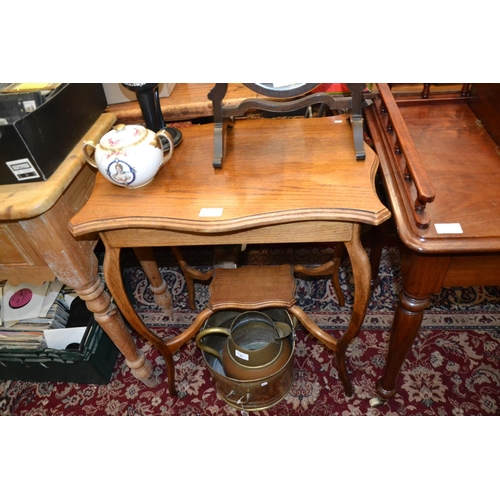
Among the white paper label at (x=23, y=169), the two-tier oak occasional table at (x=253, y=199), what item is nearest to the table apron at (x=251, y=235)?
the two-tier oak occasional table at (x=253, y=199)

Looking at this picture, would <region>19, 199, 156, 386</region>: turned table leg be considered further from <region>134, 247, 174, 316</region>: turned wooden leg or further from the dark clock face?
the dark clock face

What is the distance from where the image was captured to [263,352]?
1.13 meters

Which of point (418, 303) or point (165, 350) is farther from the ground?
point (418, 303)

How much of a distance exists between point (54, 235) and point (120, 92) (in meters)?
0.58

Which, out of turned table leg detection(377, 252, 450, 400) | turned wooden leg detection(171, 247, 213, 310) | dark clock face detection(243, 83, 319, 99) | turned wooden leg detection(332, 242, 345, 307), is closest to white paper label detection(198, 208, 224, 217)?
dark clock face detection(243, 83, 319, 99)

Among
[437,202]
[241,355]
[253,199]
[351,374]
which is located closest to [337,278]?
[351,374]

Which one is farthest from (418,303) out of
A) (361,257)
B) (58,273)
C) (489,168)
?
(58,273)

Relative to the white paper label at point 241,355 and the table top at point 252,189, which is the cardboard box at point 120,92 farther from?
the white paper label at point 241,355

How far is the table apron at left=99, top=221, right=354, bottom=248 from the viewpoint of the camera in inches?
32.8

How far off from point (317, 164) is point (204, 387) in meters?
0.88

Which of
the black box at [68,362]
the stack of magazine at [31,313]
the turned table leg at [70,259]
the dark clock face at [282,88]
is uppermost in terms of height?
the dark clock face at [282,88]

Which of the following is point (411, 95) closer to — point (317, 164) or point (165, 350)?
point (317, 164)

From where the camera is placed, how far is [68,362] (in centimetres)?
126

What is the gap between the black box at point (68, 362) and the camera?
4.10 feet
